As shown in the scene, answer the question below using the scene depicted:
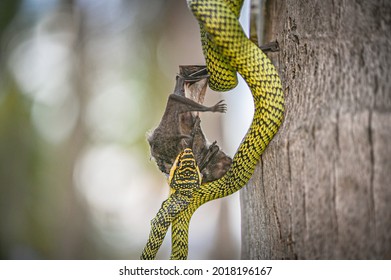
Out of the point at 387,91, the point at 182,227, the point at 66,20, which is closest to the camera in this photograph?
the point at 387,91

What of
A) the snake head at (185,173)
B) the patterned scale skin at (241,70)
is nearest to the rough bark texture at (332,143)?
the patterned scale skin at (241,70)

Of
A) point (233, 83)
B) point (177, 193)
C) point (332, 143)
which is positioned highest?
point (233, 83)

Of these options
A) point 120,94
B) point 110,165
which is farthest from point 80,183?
point 120,94

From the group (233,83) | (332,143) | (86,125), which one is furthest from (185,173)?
(86,125)

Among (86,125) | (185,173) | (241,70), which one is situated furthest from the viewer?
(86,125)

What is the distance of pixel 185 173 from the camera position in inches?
53.5

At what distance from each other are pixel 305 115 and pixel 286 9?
0.43 m

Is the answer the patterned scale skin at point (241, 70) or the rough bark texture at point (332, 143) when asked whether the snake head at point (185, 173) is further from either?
the rough bark texture at point (332, 143)

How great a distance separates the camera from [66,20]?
5516 millimetres

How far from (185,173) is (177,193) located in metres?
0.08

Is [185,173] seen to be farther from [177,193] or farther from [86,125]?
[86,125]

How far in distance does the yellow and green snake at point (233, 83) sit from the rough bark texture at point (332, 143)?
0.04m
